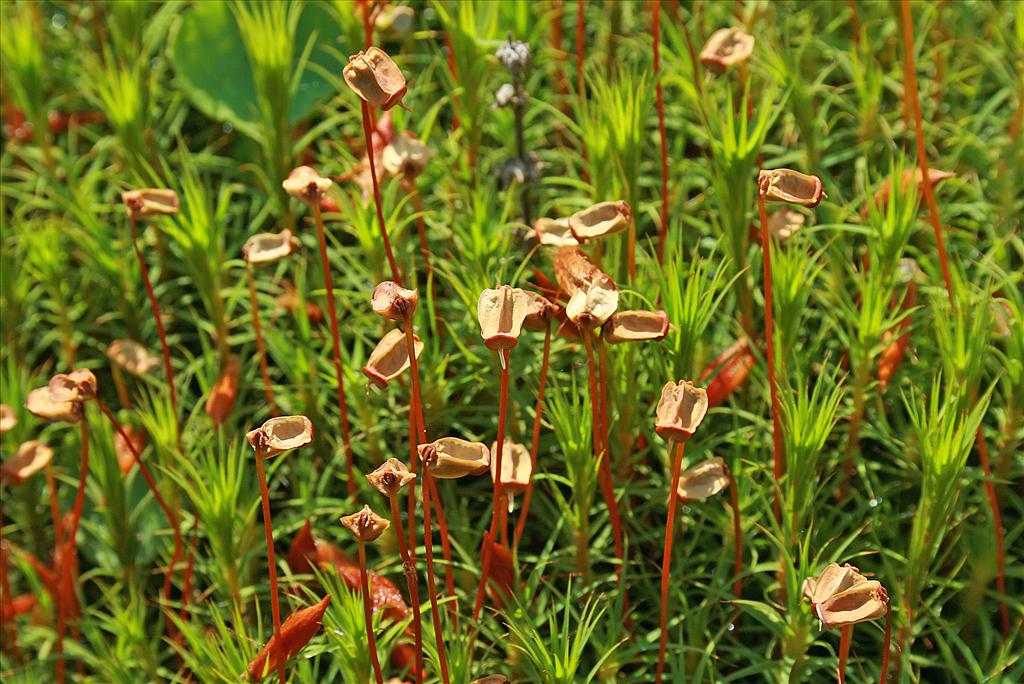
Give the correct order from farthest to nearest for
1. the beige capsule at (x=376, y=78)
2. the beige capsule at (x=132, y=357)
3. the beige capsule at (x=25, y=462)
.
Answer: the beige capsule at (x=132, y=357), the beige capsule at (x=25, y=462), the beige capsule at (x=376, y=78)

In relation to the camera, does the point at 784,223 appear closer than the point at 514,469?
No

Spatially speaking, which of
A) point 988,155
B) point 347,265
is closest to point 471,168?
point 347,265

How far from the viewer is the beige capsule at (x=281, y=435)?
876mm

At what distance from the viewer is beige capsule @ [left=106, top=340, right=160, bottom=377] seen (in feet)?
4.23

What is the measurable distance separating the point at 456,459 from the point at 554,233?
29cm

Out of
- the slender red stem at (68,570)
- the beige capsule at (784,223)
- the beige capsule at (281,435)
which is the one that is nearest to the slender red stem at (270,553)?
the beige capsule at (281,435)

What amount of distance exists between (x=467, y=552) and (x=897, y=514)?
16.4 inches

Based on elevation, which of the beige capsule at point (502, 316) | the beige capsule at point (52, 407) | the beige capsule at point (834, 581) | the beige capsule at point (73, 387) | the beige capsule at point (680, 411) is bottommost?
the beige capsule at point (834, 581)

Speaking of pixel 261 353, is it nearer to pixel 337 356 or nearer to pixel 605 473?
pixel 337 356

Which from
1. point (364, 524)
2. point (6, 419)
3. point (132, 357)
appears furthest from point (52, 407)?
point (364, 524)

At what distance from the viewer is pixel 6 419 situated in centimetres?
116

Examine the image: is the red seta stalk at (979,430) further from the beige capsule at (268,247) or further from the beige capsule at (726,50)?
the beige capsule at (268,247)

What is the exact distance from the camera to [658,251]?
1244mm

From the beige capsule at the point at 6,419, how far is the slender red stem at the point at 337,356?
325mm
